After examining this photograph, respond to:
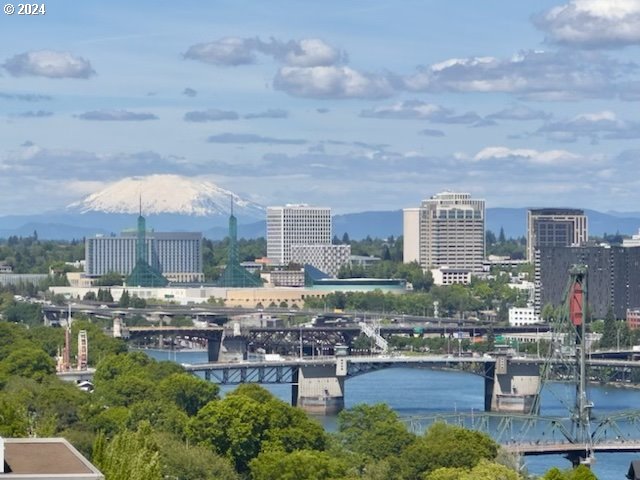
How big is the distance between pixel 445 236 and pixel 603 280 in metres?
43.5

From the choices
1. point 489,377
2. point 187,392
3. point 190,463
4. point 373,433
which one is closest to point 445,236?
point 489,377

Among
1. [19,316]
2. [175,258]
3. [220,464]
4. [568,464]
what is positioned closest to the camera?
[220,464]

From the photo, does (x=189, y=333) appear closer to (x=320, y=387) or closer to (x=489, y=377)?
(x=489, y=377)

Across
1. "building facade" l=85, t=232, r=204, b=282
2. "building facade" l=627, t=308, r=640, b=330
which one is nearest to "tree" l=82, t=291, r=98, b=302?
"building facade" l=85, t=232, r=204, b=282

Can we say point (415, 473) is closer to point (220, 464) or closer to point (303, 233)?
point (220, 464)

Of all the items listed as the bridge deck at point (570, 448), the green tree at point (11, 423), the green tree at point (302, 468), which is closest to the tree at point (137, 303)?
the bridge deck at point (570, 448)

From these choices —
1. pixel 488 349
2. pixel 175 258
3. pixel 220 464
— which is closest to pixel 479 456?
pixel 220 464

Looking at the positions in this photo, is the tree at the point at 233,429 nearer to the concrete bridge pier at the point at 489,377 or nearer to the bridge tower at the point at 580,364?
the bridge tower at the point at 580,364

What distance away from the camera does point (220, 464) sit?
37.1 metres

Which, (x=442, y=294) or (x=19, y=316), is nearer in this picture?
(x=19, y=316)

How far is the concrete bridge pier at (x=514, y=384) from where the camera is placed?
2901 inches

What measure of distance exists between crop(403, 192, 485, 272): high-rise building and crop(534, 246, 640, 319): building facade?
108ft

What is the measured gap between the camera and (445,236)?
158125 millimetres

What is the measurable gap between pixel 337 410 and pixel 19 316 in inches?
1728
